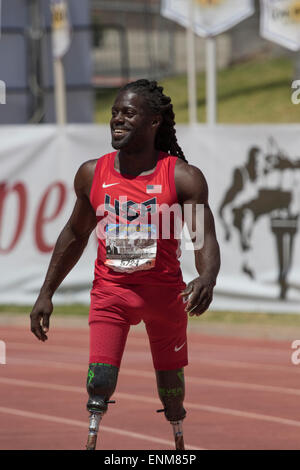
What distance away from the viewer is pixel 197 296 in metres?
5.50

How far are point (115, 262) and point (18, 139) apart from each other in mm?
8384

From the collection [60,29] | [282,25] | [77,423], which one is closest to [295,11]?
[282,25]

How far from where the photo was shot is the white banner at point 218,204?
13234 mm

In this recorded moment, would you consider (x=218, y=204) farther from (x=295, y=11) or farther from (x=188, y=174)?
(x=188, y=174)

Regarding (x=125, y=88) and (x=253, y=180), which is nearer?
(x=125, y=88)

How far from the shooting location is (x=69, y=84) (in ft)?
55.2

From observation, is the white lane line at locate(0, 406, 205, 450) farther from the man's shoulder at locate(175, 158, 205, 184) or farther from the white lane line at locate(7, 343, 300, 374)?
the white lane line at locate(7, 343, 300, 374)

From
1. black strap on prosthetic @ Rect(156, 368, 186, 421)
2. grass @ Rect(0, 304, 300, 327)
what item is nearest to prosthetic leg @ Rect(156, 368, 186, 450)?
black strap on prosthetic @ Rect(156, 368, 186, 421)

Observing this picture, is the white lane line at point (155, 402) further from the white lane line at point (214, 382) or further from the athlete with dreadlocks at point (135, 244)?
the athlete with dreadlocks at point (135, 244)

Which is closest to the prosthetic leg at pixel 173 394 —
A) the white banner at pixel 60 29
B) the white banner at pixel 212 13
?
the white banner at pixel 60 29
